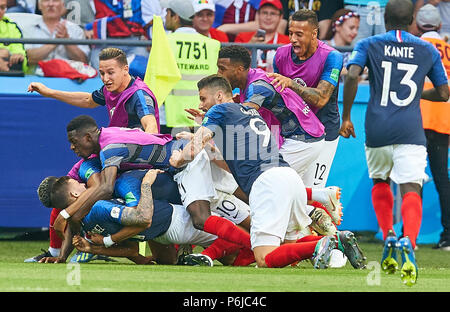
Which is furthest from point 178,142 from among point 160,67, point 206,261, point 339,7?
point 339,7

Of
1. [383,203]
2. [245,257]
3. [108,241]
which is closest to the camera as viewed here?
[108,241]

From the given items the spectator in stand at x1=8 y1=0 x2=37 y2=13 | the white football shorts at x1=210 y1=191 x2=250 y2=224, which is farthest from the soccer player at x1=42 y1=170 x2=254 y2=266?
the spectator in stand at x1=8 y1=0 x2=37 y2=13

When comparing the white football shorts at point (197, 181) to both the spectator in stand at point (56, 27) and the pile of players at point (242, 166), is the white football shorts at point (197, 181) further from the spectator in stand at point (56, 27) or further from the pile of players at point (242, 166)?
the spectator in stand at point (56, 27)

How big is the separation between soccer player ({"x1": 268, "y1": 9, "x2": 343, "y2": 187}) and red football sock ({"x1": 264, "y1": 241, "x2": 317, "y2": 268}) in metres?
1.63

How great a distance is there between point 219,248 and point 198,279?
1708 millimetres

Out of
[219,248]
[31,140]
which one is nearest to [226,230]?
[219,248]

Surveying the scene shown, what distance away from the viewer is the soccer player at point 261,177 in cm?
746

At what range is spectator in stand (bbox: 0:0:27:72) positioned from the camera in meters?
11.0

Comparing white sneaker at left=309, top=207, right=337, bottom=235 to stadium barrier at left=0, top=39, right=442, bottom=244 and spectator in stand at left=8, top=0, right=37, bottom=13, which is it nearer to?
stadium barrier at left=0, top=39, right=442, bottom=244

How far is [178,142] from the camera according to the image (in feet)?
27.5

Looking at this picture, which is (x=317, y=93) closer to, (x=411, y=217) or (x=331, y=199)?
(x=331, y=199)

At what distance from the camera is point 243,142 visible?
7.91 meters

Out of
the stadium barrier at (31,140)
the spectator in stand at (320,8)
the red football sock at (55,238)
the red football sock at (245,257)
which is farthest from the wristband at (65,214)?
the spectator in stand at (320,8)
